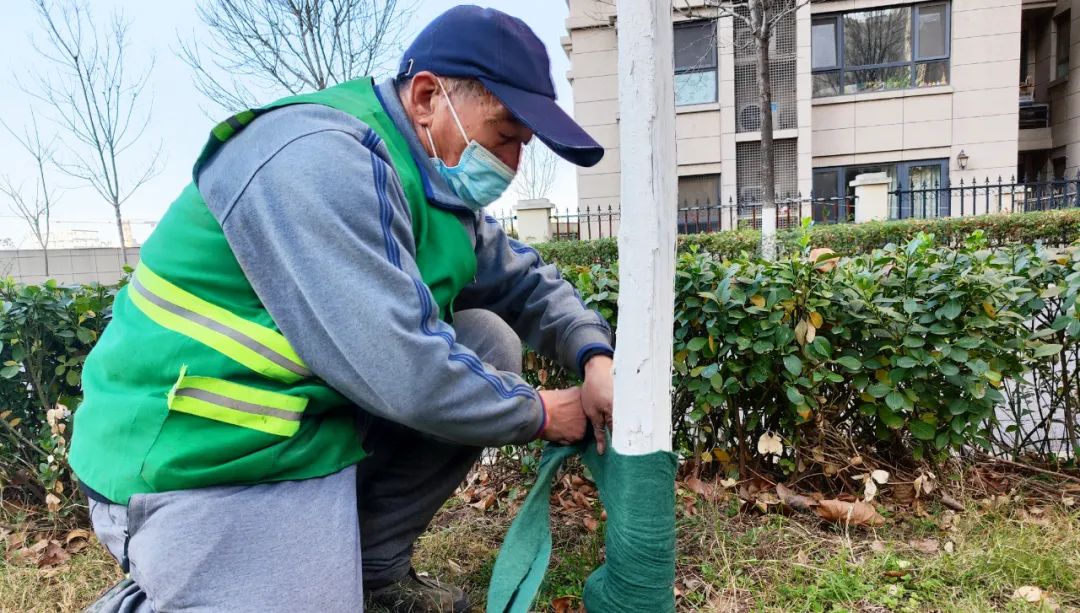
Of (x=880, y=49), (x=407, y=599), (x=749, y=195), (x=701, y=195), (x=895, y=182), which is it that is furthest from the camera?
(x=701, y=195)

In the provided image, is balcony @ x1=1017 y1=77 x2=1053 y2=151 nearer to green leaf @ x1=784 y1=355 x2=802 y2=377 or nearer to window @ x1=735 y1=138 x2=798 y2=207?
window @ x1=735 y1=138 x2=798 y2=207

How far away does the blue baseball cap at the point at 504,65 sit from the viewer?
4.71 feet

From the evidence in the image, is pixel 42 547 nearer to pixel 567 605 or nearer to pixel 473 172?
pixel 567 605

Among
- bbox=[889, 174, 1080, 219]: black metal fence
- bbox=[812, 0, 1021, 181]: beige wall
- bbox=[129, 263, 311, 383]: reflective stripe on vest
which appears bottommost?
bbox=[129, 263, 311, 383]: reflective stripe on vest

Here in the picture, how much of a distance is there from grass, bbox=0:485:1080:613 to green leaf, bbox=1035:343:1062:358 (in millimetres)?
535

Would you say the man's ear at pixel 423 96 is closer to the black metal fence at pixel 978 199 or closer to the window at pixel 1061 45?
the black metal fence at pixel 978 199

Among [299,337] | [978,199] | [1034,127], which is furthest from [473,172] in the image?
[1034,127]

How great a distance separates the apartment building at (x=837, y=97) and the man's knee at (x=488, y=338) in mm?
13332

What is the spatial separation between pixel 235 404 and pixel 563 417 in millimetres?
727

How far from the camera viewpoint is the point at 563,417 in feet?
5.25

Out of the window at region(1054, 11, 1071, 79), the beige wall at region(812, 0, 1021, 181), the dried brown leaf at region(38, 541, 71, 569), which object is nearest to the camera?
the dried brown leaf at region(38, 541, 71, 569)

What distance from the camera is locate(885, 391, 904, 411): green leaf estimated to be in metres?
2.20

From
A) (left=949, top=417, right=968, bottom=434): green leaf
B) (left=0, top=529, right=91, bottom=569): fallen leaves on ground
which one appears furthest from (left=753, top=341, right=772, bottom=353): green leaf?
(left=0, top=529, right=91, bottom=569): fallen leaves on ground

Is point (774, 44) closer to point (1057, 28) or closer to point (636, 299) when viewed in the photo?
point (1057, 28)
